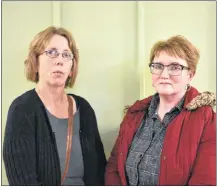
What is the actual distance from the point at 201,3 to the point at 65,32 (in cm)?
95

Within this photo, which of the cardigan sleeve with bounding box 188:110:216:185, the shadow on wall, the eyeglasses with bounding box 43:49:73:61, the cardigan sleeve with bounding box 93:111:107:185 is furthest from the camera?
the shadow on wall

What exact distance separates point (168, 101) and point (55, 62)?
28.5 inches

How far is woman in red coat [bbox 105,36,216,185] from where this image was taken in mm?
1571

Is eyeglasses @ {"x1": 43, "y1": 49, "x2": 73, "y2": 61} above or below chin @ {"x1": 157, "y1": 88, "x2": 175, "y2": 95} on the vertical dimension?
above

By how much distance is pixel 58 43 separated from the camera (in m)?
Result: 1.82

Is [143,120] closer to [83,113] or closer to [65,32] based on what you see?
[83,113]

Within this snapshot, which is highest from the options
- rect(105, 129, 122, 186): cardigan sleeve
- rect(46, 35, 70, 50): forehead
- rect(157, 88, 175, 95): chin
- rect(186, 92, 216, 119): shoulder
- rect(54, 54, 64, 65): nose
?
rect(46, 35, 70, 50): forehead

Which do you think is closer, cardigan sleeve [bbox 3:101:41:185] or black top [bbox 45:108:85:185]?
cardigan sleeve [bbox 3:101:41:185]

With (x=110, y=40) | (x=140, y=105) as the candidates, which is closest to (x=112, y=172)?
(x=140, y=105)

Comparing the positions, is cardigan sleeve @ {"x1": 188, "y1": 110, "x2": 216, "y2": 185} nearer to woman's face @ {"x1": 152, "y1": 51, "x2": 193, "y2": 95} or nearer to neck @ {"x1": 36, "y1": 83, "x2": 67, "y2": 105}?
woman's face @ {"x1": 152, "y1": 51, "x2": 193, "y2": 95}

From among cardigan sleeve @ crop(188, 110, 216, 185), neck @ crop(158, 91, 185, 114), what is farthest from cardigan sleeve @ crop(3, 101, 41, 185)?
cardigan sleeve @ crop(188, 110, 216, 185)

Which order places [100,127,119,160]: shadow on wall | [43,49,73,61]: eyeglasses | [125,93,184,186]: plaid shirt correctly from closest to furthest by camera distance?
[125,93,184,186]: plaid shirt
[43,49,73,61]: eyeglasses
[100,127,119,160]: shadow on wall

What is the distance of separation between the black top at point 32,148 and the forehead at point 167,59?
26.2 inches

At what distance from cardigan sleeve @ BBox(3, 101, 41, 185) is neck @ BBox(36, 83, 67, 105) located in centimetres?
19
